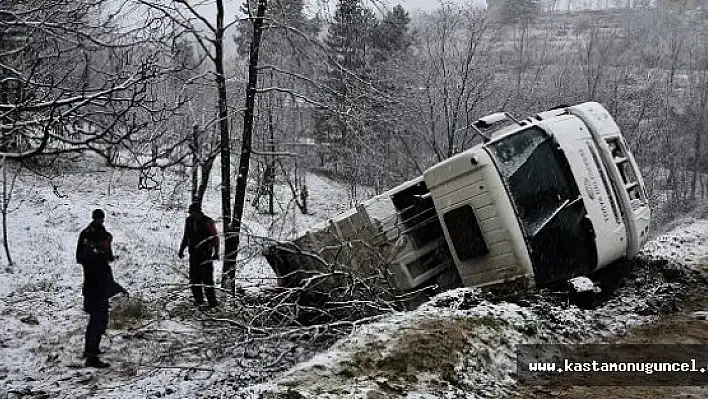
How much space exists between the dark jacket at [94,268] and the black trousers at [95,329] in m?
0.04

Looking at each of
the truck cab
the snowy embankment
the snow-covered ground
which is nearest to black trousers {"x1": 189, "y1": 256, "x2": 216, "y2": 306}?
the snow-covered ground

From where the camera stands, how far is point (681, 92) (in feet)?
131

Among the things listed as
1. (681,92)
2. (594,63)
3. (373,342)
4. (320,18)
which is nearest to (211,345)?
(373,342)

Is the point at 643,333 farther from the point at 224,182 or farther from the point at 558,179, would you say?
the point at 224,182

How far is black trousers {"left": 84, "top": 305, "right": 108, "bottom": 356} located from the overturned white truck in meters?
2.04

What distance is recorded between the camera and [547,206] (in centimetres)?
615

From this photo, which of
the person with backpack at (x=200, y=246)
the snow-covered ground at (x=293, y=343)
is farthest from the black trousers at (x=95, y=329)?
the person with backpack at (x=200, y=246)

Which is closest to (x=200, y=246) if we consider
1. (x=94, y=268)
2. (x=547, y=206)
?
(x=94, y=268)

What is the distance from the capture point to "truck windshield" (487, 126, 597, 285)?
19.8 feet

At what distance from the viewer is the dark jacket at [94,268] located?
A: 22.1ft

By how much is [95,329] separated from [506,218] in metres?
4.64

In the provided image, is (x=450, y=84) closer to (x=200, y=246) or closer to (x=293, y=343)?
(x=200, y=246)

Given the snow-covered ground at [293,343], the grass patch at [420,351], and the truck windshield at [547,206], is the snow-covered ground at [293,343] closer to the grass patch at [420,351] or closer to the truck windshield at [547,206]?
the grass patch at [420,351]

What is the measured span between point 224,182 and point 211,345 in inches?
199
